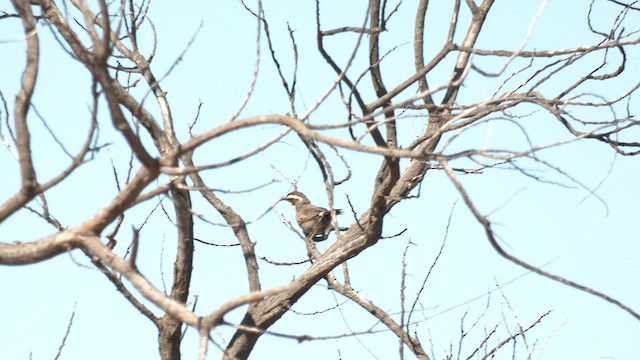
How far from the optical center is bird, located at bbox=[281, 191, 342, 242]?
8156mm

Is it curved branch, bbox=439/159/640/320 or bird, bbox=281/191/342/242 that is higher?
bird, bbox=281/191/342/242

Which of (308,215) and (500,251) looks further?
(308,215)

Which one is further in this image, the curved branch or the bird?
the bird

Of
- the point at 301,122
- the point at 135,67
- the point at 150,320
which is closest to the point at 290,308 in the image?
the point at 150,320

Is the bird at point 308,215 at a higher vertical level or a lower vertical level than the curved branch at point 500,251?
higher

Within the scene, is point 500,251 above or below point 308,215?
below

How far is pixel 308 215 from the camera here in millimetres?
9180

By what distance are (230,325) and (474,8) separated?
3205mm

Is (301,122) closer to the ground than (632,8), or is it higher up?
closer to the ground

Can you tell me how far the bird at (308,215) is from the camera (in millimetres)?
8156

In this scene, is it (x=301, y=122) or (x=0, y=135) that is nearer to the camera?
(x=301, y=122)

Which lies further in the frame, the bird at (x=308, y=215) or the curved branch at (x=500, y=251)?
the bird at (x=308, y=215)

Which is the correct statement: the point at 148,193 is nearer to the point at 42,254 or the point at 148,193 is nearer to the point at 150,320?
the point at 42,254

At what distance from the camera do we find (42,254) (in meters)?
3.04
